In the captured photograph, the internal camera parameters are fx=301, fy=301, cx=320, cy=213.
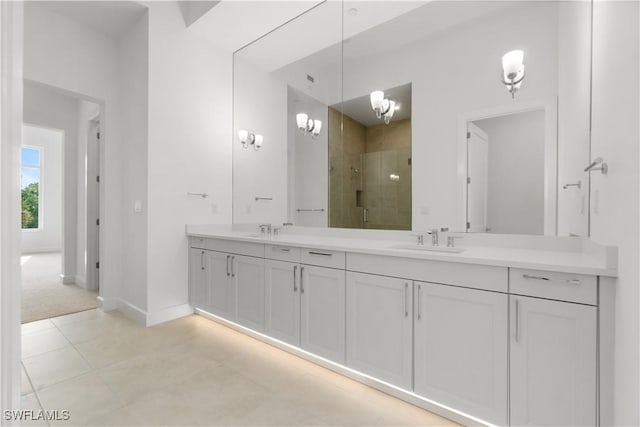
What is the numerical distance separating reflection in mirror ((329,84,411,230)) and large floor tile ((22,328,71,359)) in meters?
2.50

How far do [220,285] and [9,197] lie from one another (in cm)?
242

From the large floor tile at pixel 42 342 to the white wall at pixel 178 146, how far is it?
0.68 metres

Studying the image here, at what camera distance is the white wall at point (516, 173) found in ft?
6.03

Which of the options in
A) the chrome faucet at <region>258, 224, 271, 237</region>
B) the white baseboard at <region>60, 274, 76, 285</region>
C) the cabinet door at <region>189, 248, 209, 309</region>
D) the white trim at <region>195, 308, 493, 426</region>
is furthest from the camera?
the white baseboard at <region>60, 274, 76, 285</region>

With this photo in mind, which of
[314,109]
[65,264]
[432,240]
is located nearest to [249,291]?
[432,240]

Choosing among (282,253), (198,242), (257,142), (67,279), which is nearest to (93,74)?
(257,142)

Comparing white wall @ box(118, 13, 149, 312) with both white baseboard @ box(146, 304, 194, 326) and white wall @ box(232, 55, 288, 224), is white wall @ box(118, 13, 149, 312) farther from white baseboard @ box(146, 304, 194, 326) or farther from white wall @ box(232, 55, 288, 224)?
white wall @ box(232, 55, 288, 224)

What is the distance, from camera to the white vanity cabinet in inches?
78.0

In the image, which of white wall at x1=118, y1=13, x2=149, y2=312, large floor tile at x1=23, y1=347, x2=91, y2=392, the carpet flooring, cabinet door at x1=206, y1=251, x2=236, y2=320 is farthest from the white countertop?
the carpet flooring

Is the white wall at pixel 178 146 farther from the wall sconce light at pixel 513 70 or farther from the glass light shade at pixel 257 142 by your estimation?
the wall sconce light at pixel 513 70

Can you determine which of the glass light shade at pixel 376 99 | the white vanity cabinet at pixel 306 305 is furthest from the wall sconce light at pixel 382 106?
the white vanity cabinet at pixel 306 305

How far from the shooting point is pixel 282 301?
7.51 feet

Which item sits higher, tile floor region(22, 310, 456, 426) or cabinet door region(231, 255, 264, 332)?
cabinet door region(231, 255, 264, 332)

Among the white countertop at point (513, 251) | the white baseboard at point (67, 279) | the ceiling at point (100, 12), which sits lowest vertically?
the white baseboard at point (67, 279)
